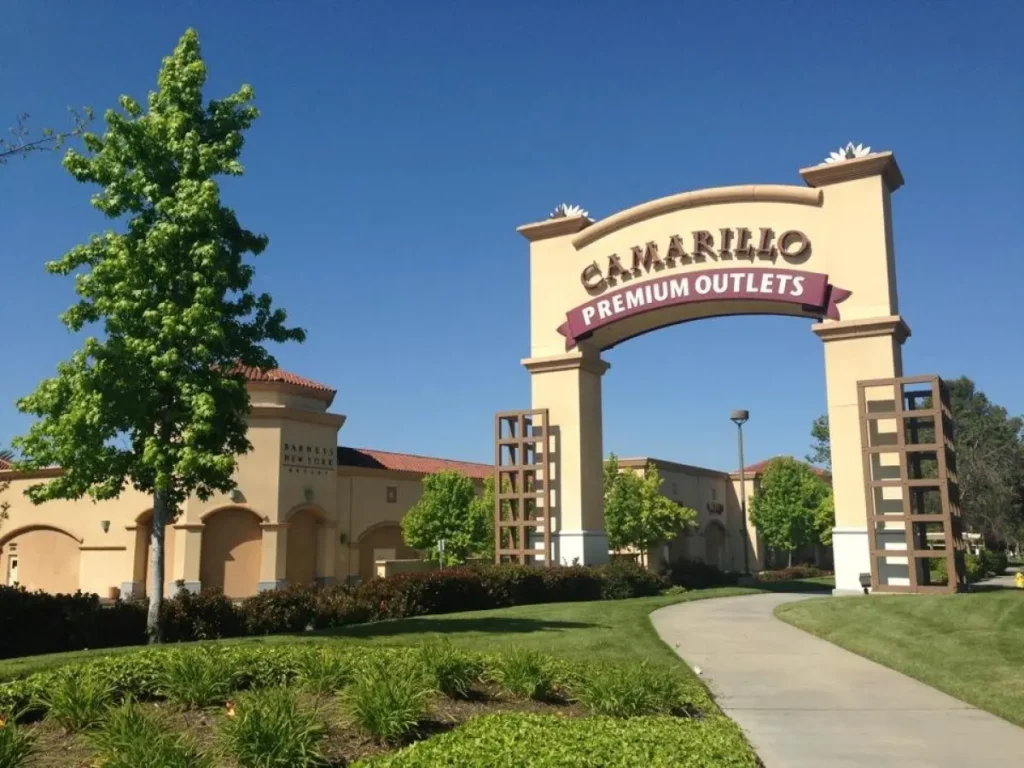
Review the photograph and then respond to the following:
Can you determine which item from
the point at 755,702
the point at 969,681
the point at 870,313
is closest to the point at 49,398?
the point at 755,702

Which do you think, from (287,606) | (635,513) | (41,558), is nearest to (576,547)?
(287,606)

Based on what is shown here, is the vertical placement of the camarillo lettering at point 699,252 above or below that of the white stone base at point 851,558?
above

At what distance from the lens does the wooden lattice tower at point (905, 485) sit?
64.1ft

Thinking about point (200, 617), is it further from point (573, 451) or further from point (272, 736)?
point (573, 451)

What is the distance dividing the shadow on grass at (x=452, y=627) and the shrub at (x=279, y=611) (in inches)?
31.9

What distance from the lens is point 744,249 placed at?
2334 cm

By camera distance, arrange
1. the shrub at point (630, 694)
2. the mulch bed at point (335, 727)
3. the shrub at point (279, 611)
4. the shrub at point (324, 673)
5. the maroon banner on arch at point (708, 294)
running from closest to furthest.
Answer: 1. the mulch bed at point (335, 727)
2. the shrub at point (630, 694)
3. the shrub at point (324, 673)
4. the shrub at point (279, 611)
5. the maroon banner on arch at point (708, 294)

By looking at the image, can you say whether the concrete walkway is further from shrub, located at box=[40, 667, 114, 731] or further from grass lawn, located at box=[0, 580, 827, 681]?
shrub, located at box=[40, 667, 114, 731]

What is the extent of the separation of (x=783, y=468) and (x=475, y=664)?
160ft

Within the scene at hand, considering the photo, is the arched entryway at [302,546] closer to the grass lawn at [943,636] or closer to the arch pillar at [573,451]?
the arch pillar at [573,451]

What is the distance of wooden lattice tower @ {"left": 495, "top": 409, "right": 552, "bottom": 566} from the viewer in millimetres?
25219

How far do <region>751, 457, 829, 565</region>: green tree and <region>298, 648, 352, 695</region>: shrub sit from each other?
1882 inches

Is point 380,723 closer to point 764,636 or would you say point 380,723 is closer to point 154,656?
point 154,656

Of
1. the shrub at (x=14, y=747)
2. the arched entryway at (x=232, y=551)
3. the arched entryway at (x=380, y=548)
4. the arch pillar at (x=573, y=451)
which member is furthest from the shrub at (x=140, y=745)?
the arched entryway at (x=380, y=548)
